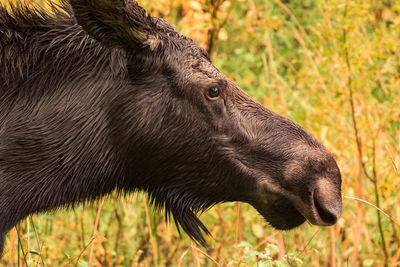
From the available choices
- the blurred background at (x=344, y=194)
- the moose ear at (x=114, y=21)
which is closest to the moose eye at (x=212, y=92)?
the moose ear at (x=114, y=21)

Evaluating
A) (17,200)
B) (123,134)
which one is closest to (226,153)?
(123,134)

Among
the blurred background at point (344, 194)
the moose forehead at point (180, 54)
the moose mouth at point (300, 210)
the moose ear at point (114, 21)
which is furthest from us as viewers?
the blurred background at point (344, 194)

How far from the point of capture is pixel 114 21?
3008mm

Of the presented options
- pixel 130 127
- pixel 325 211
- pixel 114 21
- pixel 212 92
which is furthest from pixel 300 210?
pixel 114 21

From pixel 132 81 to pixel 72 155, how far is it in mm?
443

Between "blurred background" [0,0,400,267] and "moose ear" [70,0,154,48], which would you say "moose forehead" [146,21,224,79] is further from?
"blurred background" [0,0,400,267]

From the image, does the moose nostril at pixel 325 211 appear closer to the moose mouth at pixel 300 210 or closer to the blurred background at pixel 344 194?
the moose mouth at pixel 300 210

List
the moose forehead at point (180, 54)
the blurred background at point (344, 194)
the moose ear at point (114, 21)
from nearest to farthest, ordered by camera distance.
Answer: the moose ear at point (114, 21) < the moose forehead at point (180, 54) < the blurred background at point (344, 194)

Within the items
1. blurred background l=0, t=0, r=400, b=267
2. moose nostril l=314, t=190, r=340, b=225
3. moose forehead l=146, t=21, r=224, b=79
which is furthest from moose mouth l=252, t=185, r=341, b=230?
blurred background l=0, t=0, r=400, b=267

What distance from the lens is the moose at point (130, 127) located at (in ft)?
10.1

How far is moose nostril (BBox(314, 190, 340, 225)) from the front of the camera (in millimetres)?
3047

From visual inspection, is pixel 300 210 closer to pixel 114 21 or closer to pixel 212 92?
pixel 212 92

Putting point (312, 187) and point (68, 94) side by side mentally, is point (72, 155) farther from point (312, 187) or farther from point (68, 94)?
point (312, 187)

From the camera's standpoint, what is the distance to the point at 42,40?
10.5 feet
